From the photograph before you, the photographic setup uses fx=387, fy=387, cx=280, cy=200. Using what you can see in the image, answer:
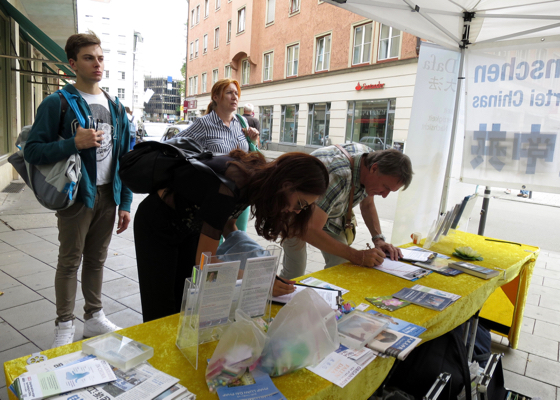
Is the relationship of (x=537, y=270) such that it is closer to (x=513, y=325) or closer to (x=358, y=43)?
(x=513, y=325)

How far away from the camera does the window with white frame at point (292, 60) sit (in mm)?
18156

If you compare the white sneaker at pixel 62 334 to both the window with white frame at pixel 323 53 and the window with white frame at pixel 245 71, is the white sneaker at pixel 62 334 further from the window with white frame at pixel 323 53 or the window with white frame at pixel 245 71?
the window with white frame at pixel 245 71

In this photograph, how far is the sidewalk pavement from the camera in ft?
7.79

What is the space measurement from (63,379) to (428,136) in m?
3.63

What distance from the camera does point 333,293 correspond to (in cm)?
168

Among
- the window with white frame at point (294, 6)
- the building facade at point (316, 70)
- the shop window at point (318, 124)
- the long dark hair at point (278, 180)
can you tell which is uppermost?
the window with white frame at point (294, 6)

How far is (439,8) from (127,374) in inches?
138

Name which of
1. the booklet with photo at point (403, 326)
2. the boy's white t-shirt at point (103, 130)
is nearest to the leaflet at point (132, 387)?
the booklet with photo at point (403, 326)

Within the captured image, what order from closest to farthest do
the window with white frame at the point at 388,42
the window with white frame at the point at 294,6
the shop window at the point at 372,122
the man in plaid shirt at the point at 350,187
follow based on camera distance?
the man in plaid shirt at the point at 350,187
the window with white frame at the point at 388,42
the shop window at the point at 372,122
the window with white frame at the point at 294,6

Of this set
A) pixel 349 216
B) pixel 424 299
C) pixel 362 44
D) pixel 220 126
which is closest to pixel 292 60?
pixel 362 44

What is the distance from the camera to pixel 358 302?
165 cm

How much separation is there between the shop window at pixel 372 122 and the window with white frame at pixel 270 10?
25.0ft

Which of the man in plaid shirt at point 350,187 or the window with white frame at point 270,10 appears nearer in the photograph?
the man in plaid shirt at point 350,187

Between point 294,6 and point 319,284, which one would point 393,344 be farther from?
point 294,6
